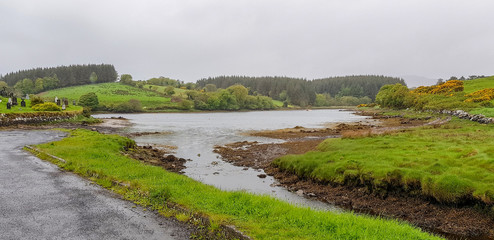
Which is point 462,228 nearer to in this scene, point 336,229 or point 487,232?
point 487,232

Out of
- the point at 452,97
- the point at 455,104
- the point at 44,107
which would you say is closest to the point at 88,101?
the point at 44,107

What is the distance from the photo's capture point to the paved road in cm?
1005

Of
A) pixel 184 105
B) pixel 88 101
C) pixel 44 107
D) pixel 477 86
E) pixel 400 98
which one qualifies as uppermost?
pixel 477 86

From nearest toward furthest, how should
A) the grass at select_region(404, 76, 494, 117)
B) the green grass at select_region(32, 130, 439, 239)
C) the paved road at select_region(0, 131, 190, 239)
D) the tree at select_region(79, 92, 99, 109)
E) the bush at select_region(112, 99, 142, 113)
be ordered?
the green grass at select_region(32, 130, 439, 239) → the paved road at select_region(0, 131, 190, 239) → the grass at select_region(404, 76, 494, 117) → the tree at select_region(79, 92, 99, 109) → the bush at select_region(112, 99, 142, 113)

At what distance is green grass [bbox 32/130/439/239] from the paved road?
37.0 inches

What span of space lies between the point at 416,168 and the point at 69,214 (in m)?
18.9

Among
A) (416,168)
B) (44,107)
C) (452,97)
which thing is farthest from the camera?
(452,97)

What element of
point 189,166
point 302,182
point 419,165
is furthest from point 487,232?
point 189,166

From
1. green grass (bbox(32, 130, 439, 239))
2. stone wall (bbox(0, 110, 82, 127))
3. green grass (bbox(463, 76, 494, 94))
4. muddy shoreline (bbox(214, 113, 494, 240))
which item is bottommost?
muddy shoreline (bbox(214, 113, 494, 240))

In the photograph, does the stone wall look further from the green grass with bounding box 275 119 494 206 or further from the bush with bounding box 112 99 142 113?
the bush with bounding box 112 99 142 113

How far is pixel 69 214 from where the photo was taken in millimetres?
11711

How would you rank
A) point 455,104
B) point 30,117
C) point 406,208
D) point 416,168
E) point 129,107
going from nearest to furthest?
point 406,208 < point 416,168 < point 30,117 < point 455,104 < point 129,107

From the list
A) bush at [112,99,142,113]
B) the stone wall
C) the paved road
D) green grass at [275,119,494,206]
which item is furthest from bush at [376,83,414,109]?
bush at [112,99,142,113]

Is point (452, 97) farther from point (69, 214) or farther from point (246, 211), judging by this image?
point (69, 214)
